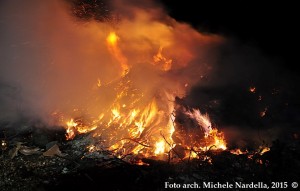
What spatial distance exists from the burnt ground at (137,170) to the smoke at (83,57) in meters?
3.06

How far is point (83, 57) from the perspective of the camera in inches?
521

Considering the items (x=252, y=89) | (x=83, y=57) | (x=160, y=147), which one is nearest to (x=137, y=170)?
(x=160, y=147)

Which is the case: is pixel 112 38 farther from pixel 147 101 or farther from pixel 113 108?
pixel 147 101

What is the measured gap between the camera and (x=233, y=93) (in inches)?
410

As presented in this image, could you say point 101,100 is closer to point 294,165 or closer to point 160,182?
point 160,182

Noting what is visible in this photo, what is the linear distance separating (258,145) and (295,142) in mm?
1057

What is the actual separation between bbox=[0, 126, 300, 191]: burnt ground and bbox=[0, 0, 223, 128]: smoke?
306 centimetres

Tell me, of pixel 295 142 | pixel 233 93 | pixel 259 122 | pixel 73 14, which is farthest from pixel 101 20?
pixel 295 142

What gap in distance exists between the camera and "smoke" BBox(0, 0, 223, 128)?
440 inches

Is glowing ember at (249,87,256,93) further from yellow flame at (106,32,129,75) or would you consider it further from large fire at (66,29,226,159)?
yellow flame at (106,32,129,75)

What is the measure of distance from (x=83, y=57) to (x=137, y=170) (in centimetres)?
747

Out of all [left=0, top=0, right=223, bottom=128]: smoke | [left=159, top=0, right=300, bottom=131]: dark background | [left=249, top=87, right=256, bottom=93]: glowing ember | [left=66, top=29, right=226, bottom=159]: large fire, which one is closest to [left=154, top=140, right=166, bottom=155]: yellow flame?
[left=66, top=29, right=226, bottom=159]: large fire

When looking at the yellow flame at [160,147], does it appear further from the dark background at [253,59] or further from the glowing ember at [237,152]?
the glowing ember at [237,152]

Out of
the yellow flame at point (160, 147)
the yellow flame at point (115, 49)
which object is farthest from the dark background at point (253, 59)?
the yellow flame at point (115, 49)
